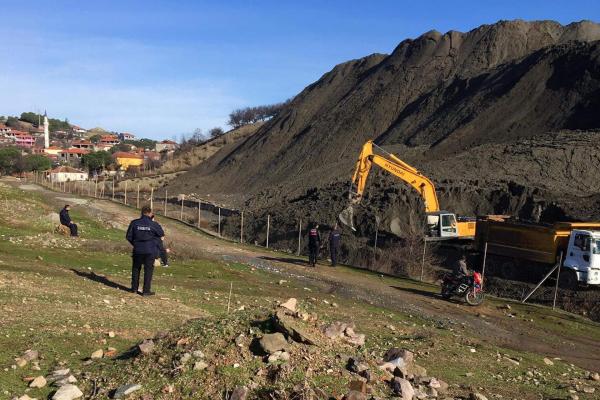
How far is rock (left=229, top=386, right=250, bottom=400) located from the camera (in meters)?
5.38

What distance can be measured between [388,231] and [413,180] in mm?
3253

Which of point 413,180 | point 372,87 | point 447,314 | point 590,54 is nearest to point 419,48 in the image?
point 372,87

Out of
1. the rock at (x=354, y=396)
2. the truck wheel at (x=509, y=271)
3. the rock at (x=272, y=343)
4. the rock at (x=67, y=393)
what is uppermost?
the rock at (x=272, y=343)

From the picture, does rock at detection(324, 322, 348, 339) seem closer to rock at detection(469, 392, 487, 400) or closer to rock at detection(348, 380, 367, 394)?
rock at detection(348, 380, 367, 394)

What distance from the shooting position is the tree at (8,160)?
3974 inches

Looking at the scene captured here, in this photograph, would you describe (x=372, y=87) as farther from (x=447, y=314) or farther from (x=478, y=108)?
(x=447, y=314)

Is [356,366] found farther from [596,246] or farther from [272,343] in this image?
[596,246]

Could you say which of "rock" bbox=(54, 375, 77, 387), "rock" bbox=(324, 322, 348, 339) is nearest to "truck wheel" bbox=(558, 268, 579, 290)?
"rock" bbox=(324, 322, 348, 339)

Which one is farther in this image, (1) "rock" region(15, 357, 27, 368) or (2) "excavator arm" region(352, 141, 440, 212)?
(2) "excavator arm" region(352, 141, 440, 212)

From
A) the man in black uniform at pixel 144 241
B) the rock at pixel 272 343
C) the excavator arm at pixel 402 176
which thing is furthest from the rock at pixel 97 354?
the excavator arm at pixel 402 176

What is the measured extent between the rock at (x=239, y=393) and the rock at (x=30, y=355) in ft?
9.11

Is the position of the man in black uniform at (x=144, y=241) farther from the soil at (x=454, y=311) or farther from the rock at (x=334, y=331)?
the soil at (x=454, y=311)

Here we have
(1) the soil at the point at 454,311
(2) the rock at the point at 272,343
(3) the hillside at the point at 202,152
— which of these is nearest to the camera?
(2) the rock at the point at 272,343

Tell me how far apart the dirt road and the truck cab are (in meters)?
3.85
